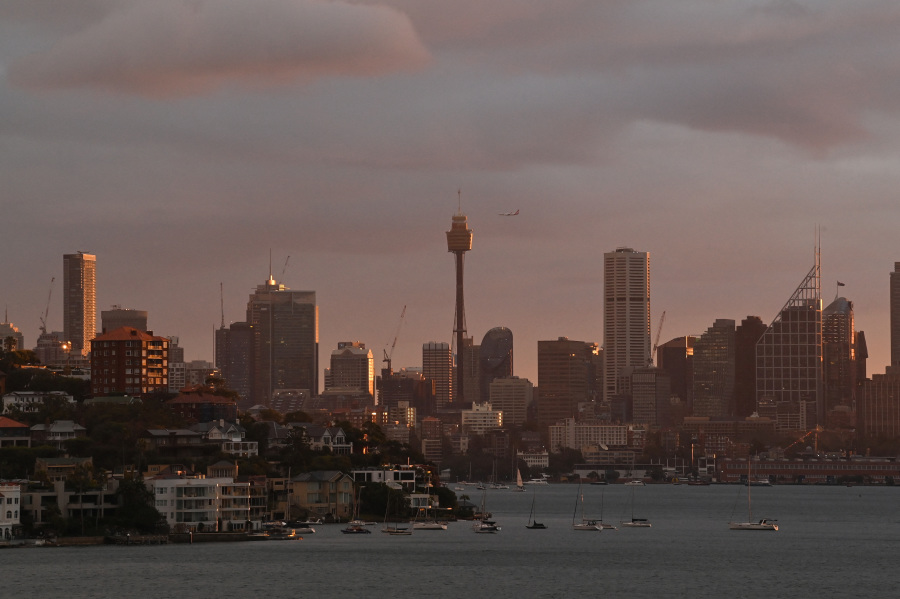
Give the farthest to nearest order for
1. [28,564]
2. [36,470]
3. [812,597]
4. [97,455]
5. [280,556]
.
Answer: [97,455] < [36,470] < [280,556] < [28,564] < [812,597]

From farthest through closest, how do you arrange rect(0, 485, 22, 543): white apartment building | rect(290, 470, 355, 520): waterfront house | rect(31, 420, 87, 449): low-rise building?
1. rect(290, 470, 355, 520): waterfront house
2. rect(31, 420, 87, 449): low-rise building
3. rect(0, 485, 22, 543): white apartment building

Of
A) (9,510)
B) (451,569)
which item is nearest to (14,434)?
(9,510)

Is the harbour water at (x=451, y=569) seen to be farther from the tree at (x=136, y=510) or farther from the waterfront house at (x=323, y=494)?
the waterfront house at (x=323, y=494)

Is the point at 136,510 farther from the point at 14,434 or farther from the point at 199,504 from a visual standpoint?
the point at 14,434

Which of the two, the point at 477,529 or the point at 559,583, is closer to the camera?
the point at 559,583

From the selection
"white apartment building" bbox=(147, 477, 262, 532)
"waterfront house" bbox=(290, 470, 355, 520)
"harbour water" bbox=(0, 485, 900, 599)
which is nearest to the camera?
"harbour water" bbox=(0, 485, 900, 599)

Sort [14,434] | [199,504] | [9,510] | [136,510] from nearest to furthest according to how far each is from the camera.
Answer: [9,510] → [136,510] → [199,504] → [14,434]

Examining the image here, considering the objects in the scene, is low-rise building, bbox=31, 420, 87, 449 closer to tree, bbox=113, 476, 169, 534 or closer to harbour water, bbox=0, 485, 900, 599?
tree, bbox=113, 476, 169, 534

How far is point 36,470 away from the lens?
171 metres

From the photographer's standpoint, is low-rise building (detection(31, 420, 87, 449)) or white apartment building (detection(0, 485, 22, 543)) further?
low-rise building (detection(31, 420, 87, 449))

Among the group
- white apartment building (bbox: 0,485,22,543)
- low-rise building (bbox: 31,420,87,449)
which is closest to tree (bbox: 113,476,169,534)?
white apartment building (bbox: 0,485,22,543)

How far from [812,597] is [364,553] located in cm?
4422

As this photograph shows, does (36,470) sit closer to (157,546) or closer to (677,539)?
(157,546)

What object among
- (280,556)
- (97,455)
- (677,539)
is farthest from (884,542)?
(97,455)
